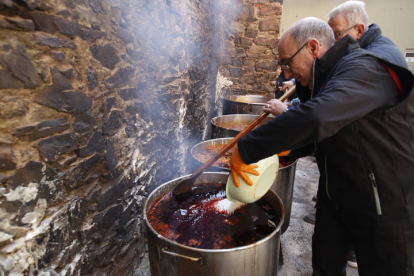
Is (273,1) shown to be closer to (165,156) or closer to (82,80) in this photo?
(165,156)

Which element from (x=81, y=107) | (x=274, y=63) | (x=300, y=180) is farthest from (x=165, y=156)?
(x=274, y=63)

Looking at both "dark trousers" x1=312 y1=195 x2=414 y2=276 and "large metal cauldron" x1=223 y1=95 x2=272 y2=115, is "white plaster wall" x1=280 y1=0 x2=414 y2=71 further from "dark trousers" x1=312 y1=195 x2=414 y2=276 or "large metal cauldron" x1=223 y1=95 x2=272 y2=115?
"dark trousers" x1=312 y1=195 x2=414 y2=276

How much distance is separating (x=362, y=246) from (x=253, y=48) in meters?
5.76

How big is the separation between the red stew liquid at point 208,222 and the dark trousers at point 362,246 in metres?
0.52

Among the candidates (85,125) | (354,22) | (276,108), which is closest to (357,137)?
(276,108)

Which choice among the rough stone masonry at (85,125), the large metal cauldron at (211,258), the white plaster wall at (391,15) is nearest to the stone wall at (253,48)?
the rough stone masonry at (85,125)

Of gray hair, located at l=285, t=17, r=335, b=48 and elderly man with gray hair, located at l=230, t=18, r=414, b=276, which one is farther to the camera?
gray hair, located at l=285, t=17, r=335, b=48

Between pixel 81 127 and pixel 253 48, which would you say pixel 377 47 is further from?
pixel 253 48

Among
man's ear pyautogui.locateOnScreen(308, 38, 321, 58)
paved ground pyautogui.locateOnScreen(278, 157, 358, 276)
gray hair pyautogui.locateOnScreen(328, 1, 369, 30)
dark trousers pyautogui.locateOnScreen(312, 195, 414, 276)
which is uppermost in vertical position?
gray hair pyautogui.locateOnScreen(328, 1, 369, 30)

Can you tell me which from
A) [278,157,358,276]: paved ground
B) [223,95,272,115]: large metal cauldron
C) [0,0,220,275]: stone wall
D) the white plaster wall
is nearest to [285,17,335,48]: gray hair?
[0,0,220,275]: stone wall

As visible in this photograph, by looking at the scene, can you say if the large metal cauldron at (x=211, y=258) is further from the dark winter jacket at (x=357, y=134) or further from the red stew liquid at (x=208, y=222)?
the dark winter jacket at (x=357, y=134)

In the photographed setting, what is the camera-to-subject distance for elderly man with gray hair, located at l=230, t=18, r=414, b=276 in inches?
55.1

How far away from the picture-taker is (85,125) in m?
1.82

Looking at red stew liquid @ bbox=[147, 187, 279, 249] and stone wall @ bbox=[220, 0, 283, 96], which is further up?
stone wall @ bbox=[220, 0, 283, 96]
